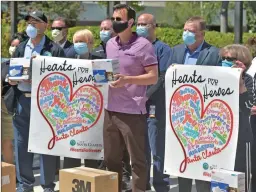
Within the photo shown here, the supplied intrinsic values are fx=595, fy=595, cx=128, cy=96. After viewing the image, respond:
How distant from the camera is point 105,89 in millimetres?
5809

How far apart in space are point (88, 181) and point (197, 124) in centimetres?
112

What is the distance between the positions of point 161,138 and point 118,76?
1444 millimetres

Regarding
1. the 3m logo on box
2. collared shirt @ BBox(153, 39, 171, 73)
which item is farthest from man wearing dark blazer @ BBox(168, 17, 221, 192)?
the 3m logo on box

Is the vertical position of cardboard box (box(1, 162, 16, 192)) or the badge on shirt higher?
the badge on shirt

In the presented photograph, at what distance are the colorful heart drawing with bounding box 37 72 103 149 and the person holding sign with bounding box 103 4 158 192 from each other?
1.69ft

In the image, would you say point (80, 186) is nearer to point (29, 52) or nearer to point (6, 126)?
point (29, 52)

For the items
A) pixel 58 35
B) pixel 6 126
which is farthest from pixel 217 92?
pixel 58 35

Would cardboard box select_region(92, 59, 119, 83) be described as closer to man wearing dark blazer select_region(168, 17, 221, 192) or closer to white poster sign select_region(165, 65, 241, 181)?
white poster sign select_region(165, 65, 241, 181)

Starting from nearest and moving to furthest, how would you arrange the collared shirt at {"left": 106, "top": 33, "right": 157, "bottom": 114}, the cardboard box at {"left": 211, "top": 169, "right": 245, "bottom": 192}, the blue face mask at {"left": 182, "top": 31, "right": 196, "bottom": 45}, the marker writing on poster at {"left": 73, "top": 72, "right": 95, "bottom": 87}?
→ 1. the cardboard box at {"left": 211, "top": 169, "right": 245, "bottom": 192}
2. the collared shirt at {"left": 106, "top": 33, "right": 157, "bottom": 114}
3. the blue face mask at {"left": 182, "top": 31, "right": 196, "bottom": 45}
4. the marker writing on poster at {"left": 73, "top": 72, "right": 95, "bottom": 87}

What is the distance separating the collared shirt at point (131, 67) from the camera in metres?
5.46

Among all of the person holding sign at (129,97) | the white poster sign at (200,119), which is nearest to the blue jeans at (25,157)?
the person holding sign at (129,97)

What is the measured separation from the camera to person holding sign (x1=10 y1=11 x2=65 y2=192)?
6.39m

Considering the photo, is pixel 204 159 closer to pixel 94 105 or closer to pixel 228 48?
pixel 228 48

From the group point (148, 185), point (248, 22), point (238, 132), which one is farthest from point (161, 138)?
point (248, 22)
